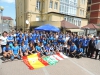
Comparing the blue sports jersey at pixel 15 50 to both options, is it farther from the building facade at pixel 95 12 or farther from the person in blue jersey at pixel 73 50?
the building facade at pixel 95 12

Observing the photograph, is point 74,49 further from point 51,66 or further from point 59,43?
point 51,66

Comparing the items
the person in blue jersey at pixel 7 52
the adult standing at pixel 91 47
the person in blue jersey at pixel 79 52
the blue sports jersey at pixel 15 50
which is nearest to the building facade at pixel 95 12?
the adult standing at pixel 91 47

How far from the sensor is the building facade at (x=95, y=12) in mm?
43188

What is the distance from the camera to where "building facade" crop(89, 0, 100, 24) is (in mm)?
43188

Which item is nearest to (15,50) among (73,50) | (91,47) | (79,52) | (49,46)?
(49,46)

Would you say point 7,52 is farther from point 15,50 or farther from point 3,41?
point 3,41

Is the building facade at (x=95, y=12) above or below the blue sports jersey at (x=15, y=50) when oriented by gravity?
above

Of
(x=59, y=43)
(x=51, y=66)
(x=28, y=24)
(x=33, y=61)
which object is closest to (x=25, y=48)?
(x=33, y=61)

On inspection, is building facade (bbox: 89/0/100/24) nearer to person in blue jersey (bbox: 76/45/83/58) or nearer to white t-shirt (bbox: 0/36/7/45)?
person in blue jersey (bbox: 76/45/83/58)

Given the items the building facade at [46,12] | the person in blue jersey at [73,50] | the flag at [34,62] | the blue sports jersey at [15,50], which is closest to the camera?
the flag at [34,62]

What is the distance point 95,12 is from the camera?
146 feet

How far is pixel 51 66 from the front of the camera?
7.95 meters

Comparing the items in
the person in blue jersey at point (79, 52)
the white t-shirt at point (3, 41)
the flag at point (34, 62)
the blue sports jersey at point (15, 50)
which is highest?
the white t-shirt at point (3, 41)

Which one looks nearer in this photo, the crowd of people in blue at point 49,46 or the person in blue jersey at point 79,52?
the crowd of people in blue at point 49,46
